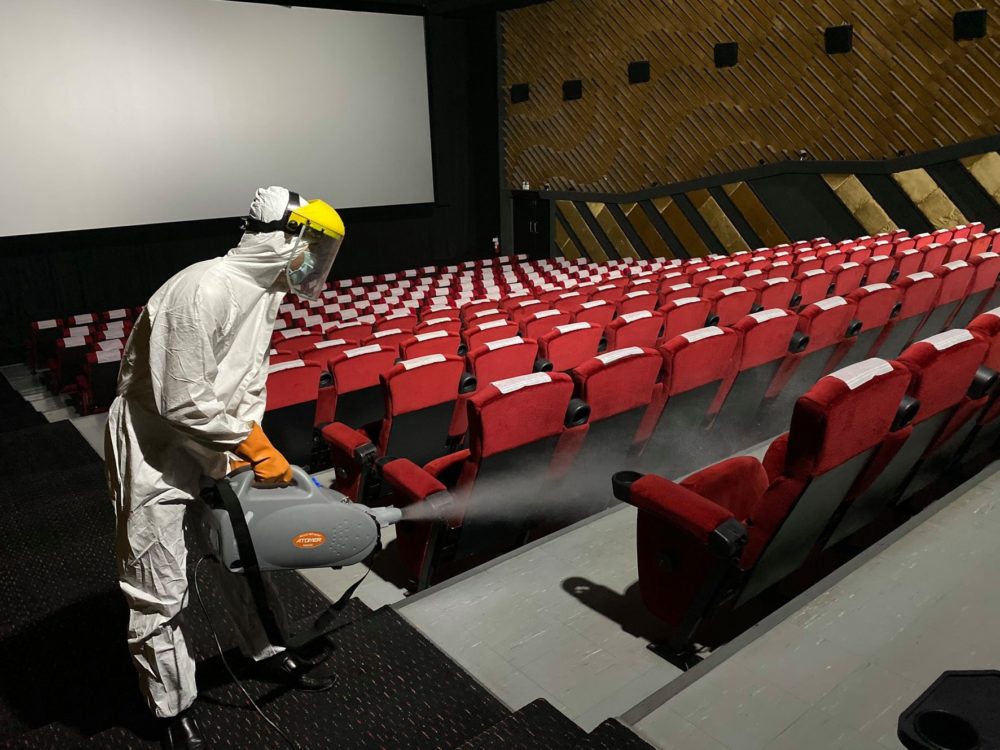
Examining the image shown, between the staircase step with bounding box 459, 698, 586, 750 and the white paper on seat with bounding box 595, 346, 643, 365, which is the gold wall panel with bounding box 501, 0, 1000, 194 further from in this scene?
the staircase step with bounding box 459, 698, 586, 750

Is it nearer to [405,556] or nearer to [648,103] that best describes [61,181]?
[648,103]

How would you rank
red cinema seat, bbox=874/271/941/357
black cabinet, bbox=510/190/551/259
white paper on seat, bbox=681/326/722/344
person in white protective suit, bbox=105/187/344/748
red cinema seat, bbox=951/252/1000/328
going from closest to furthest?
person in white protective suit, bbox=105/187/344/748 → white paper on seat, bbox=681/326/722/344 → red cinema seat, bbox=874/271/941/357 → red cinema seat, bbox=951/252/1000/328 → black cabinet, bbox=510/190/551/259

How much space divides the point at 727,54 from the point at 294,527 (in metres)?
9.82

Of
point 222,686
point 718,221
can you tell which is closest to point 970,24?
point 718,221

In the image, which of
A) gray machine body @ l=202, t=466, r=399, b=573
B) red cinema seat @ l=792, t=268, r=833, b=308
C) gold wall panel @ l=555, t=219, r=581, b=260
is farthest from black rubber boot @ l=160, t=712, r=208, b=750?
gold wall panel @ l=555, t=219, r=581, b=260

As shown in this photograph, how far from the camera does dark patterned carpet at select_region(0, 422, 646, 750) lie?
1.55m

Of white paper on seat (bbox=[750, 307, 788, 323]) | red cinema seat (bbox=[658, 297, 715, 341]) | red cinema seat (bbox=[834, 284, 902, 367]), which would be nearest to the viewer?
white paper on seat (bbox=[750, 307, 788, 323])

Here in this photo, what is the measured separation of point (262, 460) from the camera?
4.96ft

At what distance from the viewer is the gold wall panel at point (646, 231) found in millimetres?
10875

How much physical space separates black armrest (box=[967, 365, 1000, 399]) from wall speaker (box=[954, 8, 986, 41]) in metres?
7.36

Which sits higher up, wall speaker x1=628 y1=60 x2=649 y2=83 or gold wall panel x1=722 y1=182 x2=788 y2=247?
wall speaker x1=628 y1=60 x2=649 y2=83

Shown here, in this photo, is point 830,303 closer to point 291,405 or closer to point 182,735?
point 291,405

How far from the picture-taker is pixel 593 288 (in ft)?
19.9

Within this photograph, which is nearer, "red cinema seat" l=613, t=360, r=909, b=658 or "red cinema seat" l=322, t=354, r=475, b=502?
"red cinema seat" l=613, t=360, r=909, b=658
